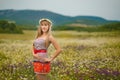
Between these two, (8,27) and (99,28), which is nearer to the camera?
(8,27)

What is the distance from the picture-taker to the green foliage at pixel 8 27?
9.48m

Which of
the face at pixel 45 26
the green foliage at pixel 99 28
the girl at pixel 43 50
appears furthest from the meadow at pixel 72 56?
the face at pixel 45 26

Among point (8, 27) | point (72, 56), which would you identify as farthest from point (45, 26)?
point (8, 27)

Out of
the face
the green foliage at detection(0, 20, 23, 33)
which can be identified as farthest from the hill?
the face

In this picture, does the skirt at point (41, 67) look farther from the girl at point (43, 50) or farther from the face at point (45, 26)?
the face at point (45, 26)

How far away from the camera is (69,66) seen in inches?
308

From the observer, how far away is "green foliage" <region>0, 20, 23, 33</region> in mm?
9477

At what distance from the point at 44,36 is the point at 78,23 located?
492 centimetres

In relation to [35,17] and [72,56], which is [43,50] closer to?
[72,56]

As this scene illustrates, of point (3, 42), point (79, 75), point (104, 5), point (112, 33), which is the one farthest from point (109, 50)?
point (3, 42)

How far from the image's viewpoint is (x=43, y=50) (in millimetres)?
5098

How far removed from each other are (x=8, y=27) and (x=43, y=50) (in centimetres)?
464

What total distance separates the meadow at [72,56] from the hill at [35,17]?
12.5 inches

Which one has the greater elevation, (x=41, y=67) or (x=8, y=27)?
(x=8, y=27)
